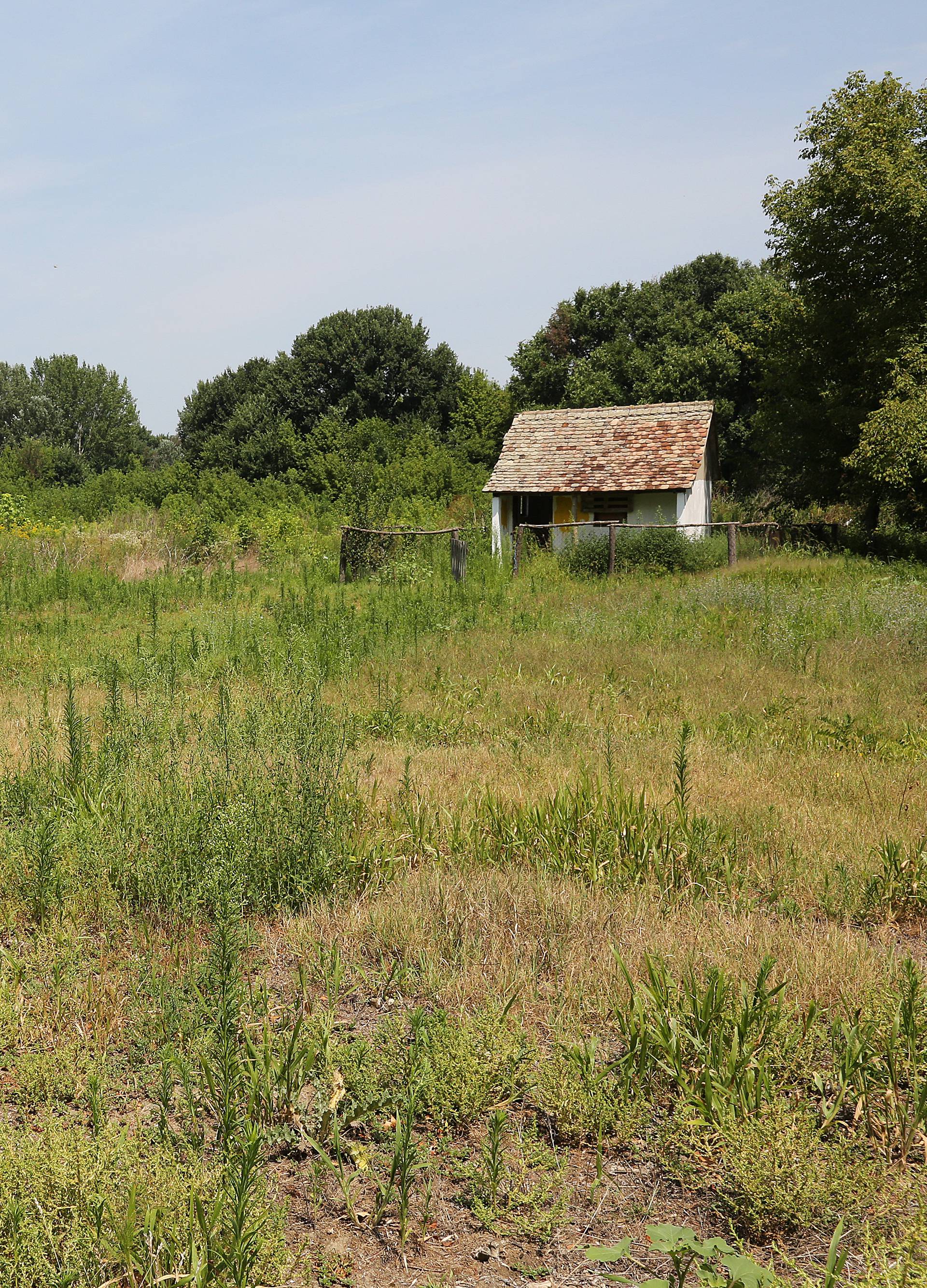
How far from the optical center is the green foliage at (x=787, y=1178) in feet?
7.98

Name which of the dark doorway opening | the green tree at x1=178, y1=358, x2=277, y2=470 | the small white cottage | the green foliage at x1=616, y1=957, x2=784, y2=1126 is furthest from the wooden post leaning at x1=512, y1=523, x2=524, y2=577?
the green tree at x1=178, y1=358, x2=277, y2=470

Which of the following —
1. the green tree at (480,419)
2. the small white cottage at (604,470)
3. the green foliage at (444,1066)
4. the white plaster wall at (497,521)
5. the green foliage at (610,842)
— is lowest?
the green foliage at (444,1066)

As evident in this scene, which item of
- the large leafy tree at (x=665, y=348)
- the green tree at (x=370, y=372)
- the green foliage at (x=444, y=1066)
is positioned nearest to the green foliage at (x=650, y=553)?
the green foliage at (x=444, y=1066)

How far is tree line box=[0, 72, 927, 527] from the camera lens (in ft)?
76.0

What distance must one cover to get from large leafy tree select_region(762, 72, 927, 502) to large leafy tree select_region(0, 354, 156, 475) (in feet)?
173

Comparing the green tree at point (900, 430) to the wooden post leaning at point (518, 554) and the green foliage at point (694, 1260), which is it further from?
the green foliage at point (694, 1260)

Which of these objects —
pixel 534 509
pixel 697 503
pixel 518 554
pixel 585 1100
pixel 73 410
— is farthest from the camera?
pixel 73 410

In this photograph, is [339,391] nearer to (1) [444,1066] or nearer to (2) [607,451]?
(2) [607,451]

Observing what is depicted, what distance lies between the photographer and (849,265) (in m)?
24.8

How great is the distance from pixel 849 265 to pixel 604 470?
8607 millimetres

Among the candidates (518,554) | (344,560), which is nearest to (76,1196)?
(344,560)

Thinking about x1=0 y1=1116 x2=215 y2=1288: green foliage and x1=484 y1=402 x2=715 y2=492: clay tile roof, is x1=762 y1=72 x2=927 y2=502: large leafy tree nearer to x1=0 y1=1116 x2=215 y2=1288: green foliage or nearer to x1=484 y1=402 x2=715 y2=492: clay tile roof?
x1=484 y1=402 x2=715 y2=492: clay tile roof

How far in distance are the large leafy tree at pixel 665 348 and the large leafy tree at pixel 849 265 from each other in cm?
795

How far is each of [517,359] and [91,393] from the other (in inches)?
1658
